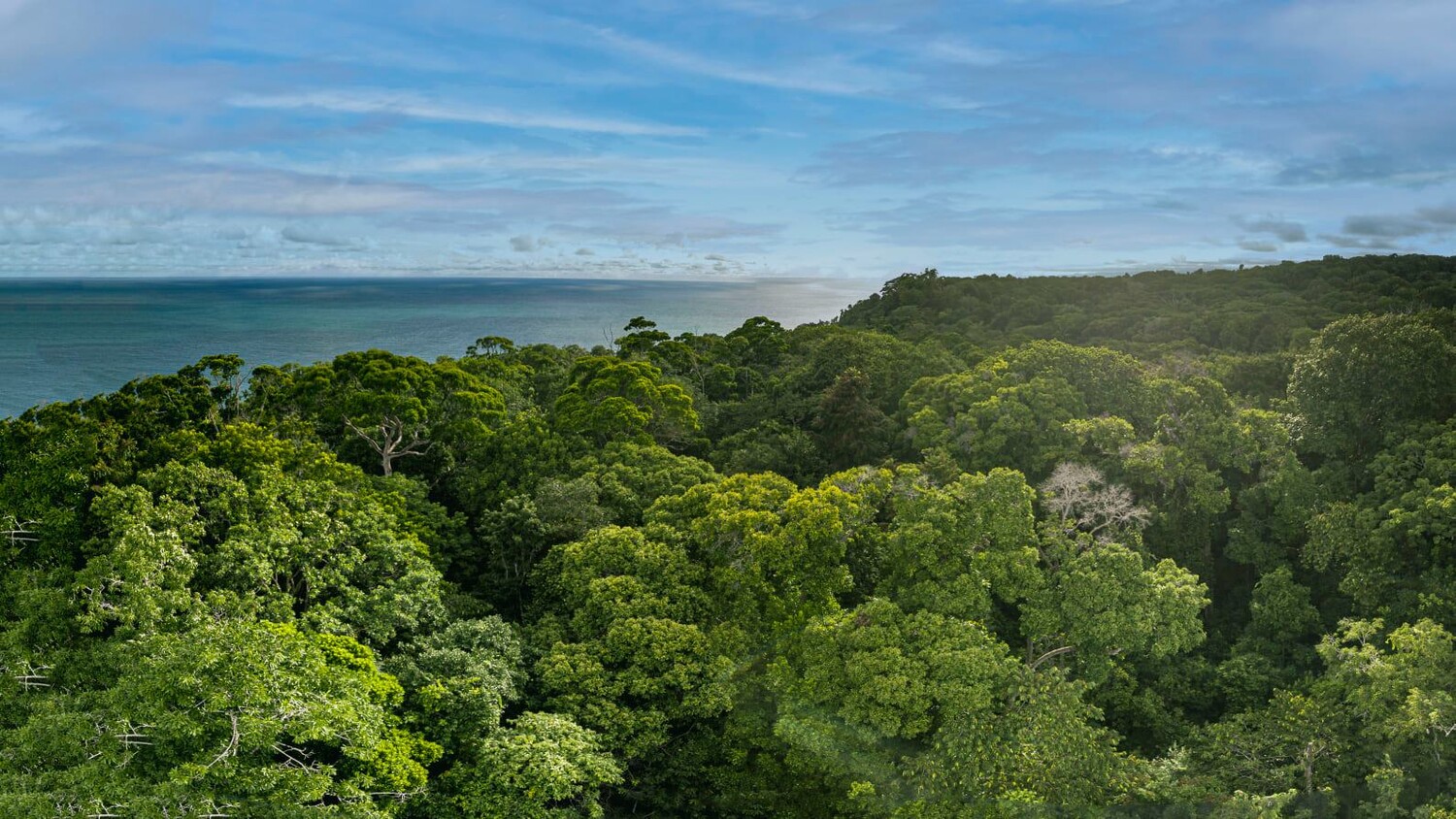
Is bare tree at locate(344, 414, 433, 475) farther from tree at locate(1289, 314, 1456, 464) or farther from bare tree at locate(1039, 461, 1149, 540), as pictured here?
tree at locate(1289, 314, 1456, 464)

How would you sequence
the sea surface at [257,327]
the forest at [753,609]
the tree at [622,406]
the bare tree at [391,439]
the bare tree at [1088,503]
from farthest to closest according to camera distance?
the sea surface at [257,327] → the tree at [622,406] → the bare tree at [391,439] → the bare tree at [1088,503] → the forest at [753,609]

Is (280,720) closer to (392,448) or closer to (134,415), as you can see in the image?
(134,415)

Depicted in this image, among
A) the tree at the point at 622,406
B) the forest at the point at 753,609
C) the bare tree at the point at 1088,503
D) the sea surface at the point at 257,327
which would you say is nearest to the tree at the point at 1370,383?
the forest at the point at 753,609

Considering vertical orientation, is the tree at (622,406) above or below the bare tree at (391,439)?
above

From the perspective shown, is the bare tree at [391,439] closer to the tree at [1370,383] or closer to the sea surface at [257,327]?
the tree at [1370,383]

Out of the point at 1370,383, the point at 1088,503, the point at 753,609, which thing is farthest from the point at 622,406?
the point at 1370,383
